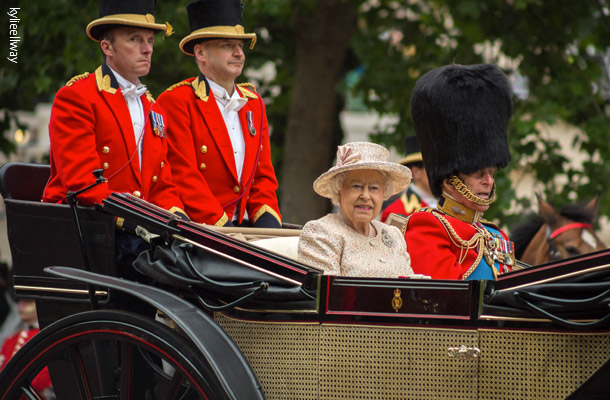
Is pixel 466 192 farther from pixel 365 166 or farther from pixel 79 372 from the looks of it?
pixel 79 372

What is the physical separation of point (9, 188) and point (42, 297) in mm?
474

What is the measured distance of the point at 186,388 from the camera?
3.33 meters

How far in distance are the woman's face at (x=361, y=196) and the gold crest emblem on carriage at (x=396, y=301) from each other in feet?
1.72

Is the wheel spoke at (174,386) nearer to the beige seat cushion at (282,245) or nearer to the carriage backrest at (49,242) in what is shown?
the carriage backrest at (49,242)

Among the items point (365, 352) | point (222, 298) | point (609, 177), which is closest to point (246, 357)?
point (222, 298)

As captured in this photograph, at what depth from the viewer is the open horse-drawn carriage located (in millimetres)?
2844

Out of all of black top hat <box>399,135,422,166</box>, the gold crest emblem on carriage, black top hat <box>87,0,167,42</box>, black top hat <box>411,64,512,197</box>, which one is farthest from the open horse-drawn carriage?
black top hat <box>399,135,422,166</box>

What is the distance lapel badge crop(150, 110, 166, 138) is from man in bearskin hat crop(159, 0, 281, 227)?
0.63 ft

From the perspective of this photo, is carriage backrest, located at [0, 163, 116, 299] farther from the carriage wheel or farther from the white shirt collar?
the white shirt collar

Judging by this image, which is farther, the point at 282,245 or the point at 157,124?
the point at 157,124

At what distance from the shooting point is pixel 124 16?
391 cm

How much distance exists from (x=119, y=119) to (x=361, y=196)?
3.68ft

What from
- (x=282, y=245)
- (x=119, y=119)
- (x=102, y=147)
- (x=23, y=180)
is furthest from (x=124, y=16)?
(x=282, y=245)

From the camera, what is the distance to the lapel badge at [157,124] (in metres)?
4.00
